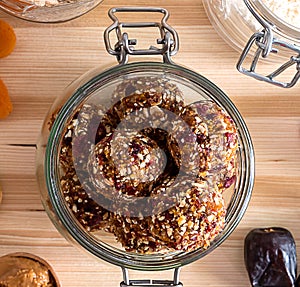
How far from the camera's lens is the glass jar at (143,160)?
0.76 metres

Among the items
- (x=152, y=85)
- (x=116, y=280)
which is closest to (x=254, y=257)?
(x=116, y=280)

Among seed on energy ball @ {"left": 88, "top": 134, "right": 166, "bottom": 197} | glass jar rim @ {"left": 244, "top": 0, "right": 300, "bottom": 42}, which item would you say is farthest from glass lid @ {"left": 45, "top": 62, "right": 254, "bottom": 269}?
glass jar rim @ {"left": 244, "top": 0, "right": 300, "bottom": 42}

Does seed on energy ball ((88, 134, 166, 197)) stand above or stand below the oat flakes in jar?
below

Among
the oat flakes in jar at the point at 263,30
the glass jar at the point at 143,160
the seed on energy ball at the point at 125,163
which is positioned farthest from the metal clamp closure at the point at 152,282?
the oat flakes in jar at the point at 263,30

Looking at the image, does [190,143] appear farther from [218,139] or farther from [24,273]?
[24,273]

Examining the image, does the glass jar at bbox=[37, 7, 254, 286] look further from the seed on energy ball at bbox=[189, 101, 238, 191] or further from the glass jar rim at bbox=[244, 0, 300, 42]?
the glass jar rim at bbox=[244, 0, 300, 42]

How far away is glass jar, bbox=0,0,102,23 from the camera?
0.84m

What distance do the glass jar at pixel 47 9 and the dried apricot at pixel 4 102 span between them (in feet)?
0.35

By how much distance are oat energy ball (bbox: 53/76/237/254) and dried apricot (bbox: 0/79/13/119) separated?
0.19 m

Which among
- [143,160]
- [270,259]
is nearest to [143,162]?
[143,160]

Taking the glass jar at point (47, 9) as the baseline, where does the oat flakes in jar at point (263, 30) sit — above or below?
below

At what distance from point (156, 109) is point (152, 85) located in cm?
3

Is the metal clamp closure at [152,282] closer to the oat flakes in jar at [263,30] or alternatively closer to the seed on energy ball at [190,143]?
the seed on energy ball at [190,143]

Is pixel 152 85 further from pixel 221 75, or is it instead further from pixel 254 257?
pixel 254 257
